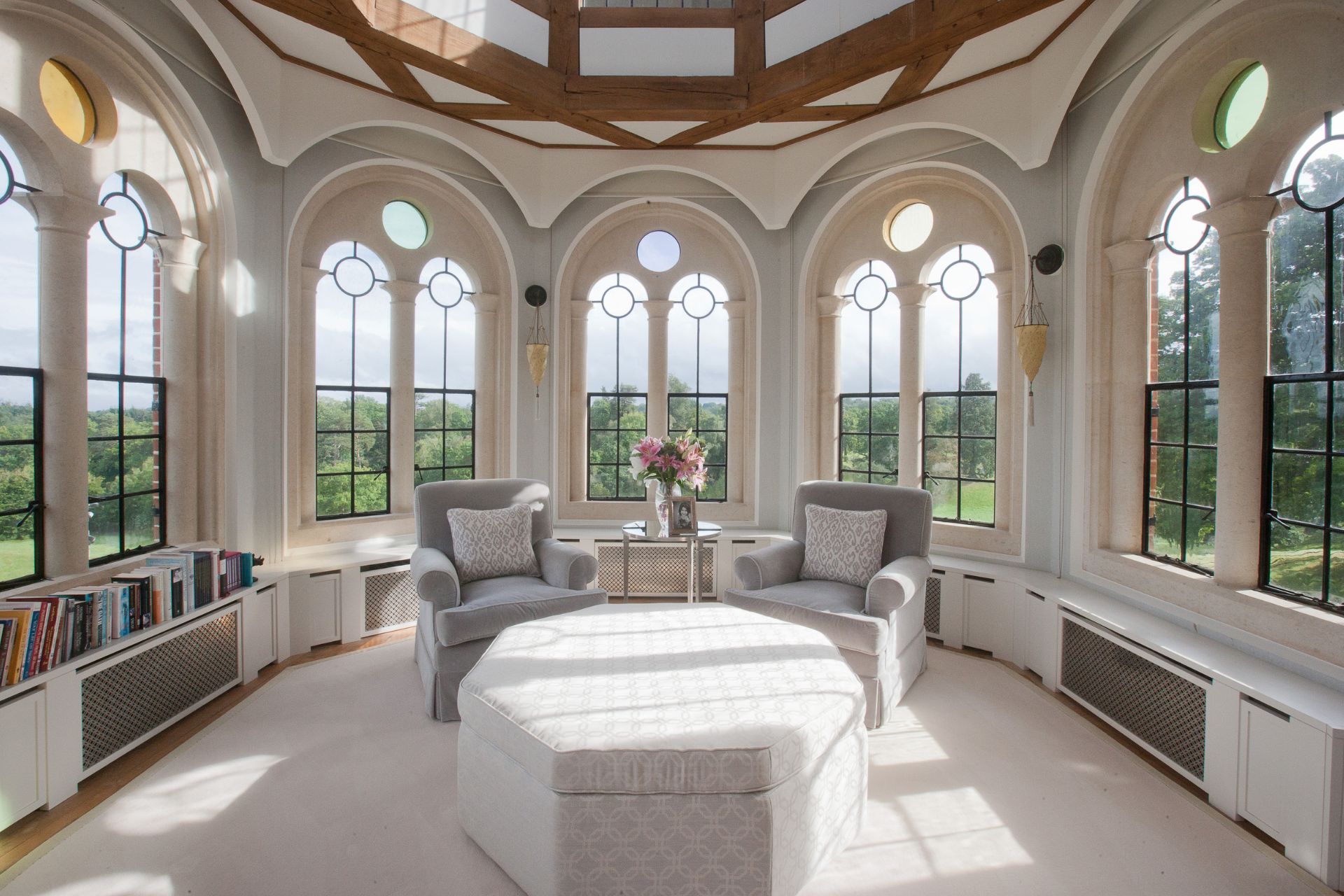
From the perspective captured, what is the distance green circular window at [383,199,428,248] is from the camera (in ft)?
15.9

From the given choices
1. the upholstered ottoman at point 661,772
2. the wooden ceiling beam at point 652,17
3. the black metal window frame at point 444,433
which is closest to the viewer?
the upholstered ottoman at point 661,772

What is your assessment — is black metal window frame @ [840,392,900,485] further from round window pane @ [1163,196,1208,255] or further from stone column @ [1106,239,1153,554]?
round window pane @ [1163,196,1208,255]

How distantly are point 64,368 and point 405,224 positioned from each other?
7.86 feet

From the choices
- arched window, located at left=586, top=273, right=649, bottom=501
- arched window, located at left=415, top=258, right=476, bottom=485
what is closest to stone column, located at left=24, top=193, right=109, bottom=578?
arched window, located at left=415, top=258, right=476, bottom=485

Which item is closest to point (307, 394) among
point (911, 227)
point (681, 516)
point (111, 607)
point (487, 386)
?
point (487, 386)

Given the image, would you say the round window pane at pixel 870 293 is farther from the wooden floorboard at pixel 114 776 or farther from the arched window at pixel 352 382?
the wooden floorboard at pixel 114 776

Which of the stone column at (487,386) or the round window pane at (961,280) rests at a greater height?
the round window pane at (961,280)

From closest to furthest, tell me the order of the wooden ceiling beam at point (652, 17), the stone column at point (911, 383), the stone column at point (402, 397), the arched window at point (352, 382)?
the wooden ceiling beam at point (652, 17) → the arched window at point (352, 382) → the stone column at point (911, 383) → the stone column at point (402, 397)

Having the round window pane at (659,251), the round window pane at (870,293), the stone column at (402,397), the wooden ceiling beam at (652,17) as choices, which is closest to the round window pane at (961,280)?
the round window pane at (870,293)

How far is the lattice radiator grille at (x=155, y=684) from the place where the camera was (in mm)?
2658

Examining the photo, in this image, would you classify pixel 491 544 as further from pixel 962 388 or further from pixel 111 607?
pixel 962 388

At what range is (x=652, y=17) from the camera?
408 centimetres

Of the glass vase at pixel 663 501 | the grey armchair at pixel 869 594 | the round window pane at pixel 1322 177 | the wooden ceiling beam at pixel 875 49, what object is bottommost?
the grey armchair at pixel 869 594

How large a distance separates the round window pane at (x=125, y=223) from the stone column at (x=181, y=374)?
3.9 inches
